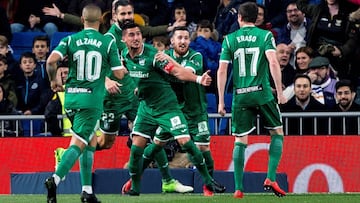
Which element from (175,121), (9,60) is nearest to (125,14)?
(175,121)

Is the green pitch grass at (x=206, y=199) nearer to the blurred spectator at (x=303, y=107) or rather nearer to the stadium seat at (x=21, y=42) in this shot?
the blurred spectator at (x=303, y=107)

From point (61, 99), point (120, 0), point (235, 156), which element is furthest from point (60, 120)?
point (235, 156)

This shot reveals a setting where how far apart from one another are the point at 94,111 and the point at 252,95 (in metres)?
2.43

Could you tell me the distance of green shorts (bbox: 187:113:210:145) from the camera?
20.1 metres

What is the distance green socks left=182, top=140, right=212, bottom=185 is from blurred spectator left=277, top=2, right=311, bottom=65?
518cm

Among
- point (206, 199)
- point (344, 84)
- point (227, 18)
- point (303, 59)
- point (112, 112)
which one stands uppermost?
point (227, 18)

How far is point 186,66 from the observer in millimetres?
19750

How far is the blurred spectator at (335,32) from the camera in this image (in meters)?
23.1

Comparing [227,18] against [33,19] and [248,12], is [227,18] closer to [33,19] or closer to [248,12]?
[33,19]

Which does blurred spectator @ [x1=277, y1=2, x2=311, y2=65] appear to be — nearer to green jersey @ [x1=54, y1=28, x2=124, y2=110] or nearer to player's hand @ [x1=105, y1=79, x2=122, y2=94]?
player's hand @ [x1=105, y1=79, x2=122, y2=94]

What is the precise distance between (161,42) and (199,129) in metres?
3.11

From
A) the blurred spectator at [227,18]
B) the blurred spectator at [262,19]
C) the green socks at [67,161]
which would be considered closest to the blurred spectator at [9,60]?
the blurred spectator at [227,18]

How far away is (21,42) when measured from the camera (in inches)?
1017

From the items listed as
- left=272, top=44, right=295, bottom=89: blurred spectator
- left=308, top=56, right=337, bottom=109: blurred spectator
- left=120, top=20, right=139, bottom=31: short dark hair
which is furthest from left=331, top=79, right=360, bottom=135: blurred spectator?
left=120, top=20, right=139, bottom=31: short dark hair
